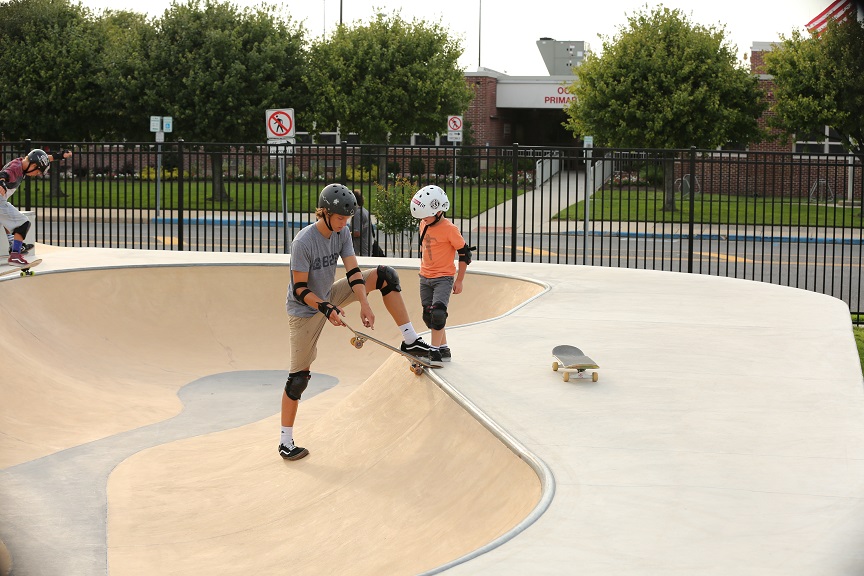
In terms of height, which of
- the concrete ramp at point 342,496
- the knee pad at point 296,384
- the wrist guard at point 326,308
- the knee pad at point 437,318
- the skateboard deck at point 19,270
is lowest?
the concrete ramp at point 342,496

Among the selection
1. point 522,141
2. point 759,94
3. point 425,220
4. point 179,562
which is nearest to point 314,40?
point 759,94

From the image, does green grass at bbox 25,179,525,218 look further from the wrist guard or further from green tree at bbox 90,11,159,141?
the wrist guard

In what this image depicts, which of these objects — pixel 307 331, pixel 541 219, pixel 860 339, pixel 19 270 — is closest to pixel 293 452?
pixel 307 331

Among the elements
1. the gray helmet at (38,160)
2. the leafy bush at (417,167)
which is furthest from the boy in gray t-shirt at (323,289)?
the leafy bush at (417,167)

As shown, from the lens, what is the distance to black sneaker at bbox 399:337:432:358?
7.18 meters

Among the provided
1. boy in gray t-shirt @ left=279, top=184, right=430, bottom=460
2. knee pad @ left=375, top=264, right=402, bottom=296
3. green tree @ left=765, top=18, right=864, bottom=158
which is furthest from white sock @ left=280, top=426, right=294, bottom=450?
green tree @ left=765, top=18, right=864, bottom=158

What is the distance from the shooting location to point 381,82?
114 ft

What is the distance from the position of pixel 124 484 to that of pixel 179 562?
1.64m

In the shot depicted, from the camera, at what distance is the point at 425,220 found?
7.77 meters

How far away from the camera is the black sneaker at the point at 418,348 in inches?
283

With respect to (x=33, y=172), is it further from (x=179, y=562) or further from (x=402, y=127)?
(x=402, y=127)

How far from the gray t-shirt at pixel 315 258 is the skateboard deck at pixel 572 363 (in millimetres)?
1627

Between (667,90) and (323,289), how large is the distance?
26598 mm

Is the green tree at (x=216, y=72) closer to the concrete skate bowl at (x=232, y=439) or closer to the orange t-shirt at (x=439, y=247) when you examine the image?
the concrete skate bowl at (x=232, y=439)
